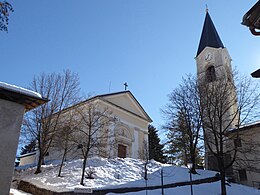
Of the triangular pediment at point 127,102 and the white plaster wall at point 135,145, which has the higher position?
the triangular pediment at point 127,102

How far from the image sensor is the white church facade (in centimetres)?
2508

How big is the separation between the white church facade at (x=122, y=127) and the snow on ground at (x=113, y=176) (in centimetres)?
434

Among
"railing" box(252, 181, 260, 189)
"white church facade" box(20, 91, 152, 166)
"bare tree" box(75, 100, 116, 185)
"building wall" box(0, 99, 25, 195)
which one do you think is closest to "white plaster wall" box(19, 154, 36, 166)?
"white church facade" box(20, 91, 152, 166)

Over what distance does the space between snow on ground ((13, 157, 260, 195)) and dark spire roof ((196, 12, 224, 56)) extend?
19.5 meters

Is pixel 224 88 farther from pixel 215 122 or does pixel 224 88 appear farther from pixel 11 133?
pixel 11 133

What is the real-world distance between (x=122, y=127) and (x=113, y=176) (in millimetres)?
11491

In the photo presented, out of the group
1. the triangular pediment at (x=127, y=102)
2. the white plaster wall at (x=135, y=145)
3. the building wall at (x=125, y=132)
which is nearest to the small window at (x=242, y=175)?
the building wall at (x=125, y=132)

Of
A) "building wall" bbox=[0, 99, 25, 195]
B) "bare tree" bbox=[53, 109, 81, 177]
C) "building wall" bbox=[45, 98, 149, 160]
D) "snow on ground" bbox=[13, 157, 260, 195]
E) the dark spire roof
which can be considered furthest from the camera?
the dark spire roof

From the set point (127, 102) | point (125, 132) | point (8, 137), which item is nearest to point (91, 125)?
point (8, 137)

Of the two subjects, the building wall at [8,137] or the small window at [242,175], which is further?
the small window at [242,175]

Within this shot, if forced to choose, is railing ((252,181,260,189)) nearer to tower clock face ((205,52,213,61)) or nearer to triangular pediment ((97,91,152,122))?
triangular pediment ((97,91,152,122))

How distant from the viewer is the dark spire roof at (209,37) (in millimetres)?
34678

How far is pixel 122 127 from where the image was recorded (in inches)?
1107

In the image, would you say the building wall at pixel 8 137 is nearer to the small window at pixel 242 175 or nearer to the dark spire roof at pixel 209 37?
the small window at pixel 242 175
